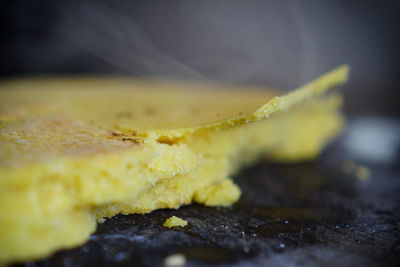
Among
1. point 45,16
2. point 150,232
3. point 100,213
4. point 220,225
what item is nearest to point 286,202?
point 220,225

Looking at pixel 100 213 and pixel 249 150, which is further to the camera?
pixel 249 150

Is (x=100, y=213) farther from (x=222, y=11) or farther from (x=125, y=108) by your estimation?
(x=222, y=11)

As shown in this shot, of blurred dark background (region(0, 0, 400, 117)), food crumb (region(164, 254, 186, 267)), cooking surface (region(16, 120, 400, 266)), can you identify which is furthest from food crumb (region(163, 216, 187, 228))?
blurred dark background (region(0, 0, 400, 117))

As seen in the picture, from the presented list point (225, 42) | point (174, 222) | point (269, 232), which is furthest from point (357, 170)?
point (225, 42)

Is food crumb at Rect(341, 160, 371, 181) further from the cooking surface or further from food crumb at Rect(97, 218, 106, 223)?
food crumb at Rect(97, 218, 106, 223)

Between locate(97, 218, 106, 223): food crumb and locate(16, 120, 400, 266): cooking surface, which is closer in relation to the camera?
locate(16, 120, 400, 266): cooking surface

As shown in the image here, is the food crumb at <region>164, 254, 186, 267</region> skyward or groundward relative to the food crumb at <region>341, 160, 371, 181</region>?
groundward

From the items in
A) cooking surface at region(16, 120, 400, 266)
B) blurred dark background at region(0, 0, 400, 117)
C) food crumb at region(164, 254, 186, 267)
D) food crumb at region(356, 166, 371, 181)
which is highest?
blurred dark background at region(0, 0, 400, 117)
